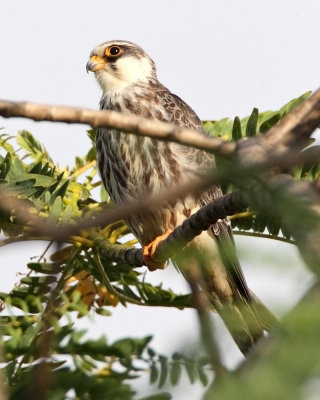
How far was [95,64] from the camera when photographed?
670cm

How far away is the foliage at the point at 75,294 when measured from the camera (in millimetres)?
1659

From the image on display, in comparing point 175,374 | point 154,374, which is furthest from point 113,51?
point 175,374

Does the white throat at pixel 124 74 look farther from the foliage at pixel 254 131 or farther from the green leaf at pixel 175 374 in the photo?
the green leaf at pixel 175 374

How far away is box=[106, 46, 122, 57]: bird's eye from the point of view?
686 cm

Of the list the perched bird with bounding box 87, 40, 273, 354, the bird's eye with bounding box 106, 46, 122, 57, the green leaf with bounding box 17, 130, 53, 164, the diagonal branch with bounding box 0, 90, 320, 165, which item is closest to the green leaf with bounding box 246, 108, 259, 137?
the perched bird with bounding box 87, 40, 273, 354

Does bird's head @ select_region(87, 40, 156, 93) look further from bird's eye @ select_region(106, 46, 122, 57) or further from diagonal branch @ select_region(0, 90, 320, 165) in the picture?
diagonal branch @ select_region(0, 90, 320, 165)

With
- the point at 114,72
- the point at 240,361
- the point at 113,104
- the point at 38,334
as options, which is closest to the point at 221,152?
the point at 240,361

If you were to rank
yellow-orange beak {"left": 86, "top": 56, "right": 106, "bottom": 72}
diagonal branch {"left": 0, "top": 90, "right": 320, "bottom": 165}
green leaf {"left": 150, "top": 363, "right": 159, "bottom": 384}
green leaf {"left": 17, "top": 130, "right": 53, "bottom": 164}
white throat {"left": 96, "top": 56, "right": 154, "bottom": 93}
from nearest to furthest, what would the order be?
green leaf {"left": 150, "top": 363, "right": 159, "bottom": 384} → diagonal branch {"left": 0, "top": 90, "right": 320, "bottom": 165} → green leaf {"left": 17, "top": 130, "right": 53, "bottom": 164} → white throat {"left": 96, "top": 56, "right": 154, "bottom": 93} → yellow-orange beak {"left": 86, "top": 56, "right": 106, "bottom": 72}

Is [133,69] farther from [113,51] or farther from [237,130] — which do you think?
[237,130]

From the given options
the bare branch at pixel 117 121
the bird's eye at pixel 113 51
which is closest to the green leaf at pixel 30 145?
the bird's eye at pixel 113 51

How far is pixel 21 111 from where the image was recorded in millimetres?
1994

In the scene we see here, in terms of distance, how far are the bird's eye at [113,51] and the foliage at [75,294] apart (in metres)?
1.26

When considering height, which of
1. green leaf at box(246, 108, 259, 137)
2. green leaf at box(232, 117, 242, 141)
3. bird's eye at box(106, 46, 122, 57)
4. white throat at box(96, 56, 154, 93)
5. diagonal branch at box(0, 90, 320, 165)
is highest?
bird's eye at box(106, 46, 122, 57)

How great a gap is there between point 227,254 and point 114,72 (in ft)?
18.7
